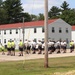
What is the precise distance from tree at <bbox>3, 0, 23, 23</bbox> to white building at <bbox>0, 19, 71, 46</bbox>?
114 ft

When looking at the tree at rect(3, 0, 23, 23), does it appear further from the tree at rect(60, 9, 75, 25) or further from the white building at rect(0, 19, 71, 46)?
the white building at rect(0, 19, 71, 46)

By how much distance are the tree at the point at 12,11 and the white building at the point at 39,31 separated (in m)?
34.7

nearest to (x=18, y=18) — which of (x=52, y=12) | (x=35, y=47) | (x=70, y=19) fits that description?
(x=70, y=19)

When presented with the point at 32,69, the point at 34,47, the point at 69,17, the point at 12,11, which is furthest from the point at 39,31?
the point at 32,69

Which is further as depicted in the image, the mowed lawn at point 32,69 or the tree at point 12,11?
the tree at point 12,11

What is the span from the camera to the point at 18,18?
11600 cm

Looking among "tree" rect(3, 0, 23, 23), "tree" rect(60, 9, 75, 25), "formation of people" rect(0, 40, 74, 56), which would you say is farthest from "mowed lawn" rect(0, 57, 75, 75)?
"tree" rect(60, 9, 75, 25)

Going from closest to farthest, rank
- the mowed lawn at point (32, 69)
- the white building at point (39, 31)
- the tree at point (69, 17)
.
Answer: the mowed lawn at point (32, 69)
the white building at point (39, 31)
the tree at point (69, 17)

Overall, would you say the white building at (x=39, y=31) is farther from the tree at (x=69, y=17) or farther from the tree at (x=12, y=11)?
the tree at (x=69, y=17)

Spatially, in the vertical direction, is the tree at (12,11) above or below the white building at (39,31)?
above

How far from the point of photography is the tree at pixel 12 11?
11481 cm

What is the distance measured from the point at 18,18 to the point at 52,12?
30.7m

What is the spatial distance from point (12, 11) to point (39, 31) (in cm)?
4493

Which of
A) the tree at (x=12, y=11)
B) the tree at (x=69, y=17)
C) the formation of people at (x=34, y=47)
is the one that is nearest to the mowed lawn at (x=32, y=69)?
the formation of people at (x=34, y=47)
